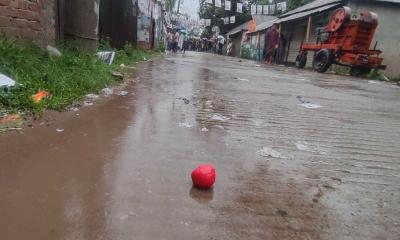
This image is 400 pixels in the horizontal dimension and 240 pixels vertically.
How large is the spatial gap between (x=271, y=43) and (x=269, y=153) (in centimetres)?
1705

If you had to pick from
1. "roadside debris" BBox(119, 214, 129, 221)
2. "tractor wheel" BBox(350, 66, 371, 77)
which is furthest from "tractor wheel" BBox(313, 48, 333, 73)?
"roadside debris" BBox(119, 214, 129, 221)

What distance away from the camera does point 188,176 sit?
6.89 feet

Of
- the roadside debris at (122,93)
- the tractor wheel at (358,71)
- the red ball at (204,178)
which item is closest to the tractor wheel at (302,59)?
the tractor wheel at (358,71)

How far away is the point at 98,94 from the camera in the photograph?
4238 millimetres

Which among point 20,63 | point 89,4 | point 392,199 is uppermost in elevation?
point 89,4

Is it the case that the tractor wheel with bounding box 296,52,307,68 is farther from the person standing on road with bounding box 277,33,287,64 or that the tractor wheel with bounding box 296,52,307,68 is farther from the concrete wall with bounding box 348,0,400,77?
the person standing on road with bounding box 277,33,287,64

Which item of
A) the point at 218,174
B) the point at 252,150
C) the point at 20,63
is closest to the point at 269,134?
the point at 252,150

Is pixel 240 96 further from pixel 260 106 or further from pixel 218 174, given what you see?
pixel 218 174

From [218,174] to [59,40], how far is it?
4462 mm

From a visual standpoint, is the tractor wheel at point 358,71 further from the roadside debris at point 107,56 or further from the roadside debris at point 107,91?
the roadside debris at point 107,91

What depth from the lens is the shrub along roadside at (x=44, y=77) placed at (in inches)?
123

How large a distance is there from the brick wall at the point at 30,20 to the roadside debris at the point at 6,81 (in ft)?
4.31

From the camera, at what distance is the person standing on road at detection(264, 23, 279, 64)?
60.0ft

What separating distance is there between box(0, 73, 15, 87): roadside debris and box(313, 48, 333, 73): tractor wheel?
1117 centimetres
